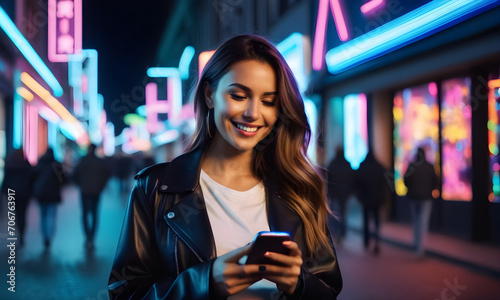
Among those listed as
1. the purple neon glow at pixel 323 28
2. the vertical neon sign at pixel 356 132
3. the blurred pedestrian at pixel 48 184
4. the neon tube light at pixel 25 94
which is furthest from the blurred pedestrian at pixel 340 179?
the neon tube light at pixel 25 94

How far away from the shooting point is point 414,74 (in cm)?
441

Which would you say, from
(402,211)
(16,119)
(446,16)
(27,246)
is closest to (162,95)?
(16,119)

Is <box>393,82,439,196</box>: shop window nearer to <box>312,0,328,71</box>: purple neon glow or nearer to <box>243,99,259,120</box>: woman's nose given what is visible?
<box>312,0,328,71</box>: purple neon glow

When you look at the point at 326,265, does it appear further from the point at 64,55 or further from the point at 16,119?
the point at 16,119

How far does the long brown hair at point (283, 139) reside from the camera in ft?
4.03

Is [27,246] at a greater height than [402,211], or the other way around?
[402,211]

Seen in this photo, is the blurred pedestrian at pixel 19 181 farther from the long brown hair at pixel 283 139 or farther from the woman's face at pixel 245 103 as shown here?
the woman's face at pixel 245 103

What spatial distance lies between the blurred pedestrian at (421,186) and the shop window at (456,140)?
1.37 ft

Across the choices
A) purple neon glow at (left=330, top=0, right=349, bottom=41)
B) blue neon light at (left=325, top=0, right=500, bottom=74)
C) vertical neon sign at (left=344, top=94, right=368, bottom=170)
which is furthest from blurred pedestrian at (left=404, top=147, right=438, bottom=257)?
purple neon glow at (left=330, top=0, right=349, bottom=41)

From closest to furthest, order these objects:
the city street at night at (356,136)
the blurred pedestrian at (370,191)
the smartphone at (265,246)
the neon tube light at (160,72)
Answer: the smartphone at (265,246), the city street at night at (356,136), the blurred pedestrian at (370,191), the neon tube light at (160,72)

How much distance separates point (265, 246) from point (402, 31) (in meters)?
3.70

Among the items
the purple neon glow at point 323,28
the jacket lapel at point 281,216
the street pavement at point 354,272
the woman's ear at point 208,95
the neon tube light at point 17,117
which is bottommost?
the street pavement at point 354,272

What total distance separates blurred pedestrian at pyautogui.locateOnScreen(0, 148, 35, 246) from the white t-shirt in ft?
13.6

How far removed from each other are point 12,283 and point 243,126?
4000 millimetres
